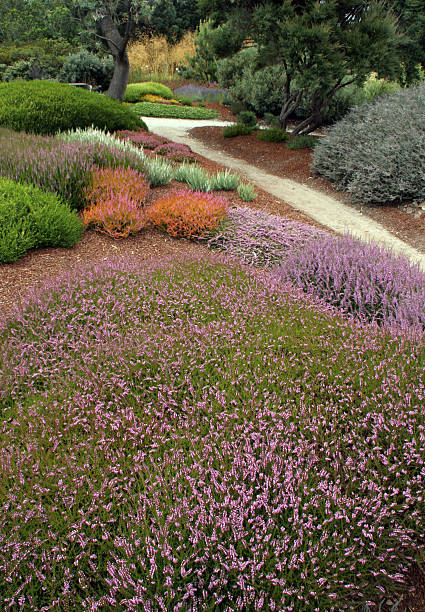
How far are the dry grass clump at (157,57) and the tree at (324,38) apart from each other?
20.7 meters

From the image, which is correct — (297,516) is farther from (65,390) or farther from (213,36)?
(213,36)

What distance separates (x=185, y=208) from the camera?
228 inches

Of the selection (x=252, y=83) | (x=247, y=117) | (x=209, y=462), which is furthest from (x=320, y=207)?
(x=252, y=83)

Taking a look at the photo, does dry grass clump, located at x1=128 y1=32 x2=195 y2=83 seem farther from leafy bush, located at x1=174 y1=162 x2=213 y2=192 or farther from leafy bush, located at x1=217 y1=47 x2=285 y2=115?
leafy bush, located at x1=174 y1=162 x2=213 y2=192

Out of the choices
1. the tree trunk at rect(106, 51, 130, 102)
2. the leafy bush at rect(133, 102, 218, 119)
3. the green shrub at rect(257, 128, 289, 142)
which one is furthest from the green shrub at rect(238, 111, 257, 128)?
the leafy bush at rect(133, 102, 218, 119)

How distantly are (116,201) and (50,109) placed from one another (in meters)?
5.01

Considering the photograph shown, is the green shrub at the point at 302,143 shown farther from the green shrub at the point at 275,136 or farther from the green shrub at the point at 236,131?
the green shrub at the point at 236,131

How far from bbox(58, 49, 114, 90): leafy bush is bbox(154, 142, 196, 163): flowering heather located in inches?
612

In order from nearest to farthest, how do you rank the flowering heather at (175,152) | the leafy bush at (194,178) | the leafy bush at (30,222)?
the leafy bush at (30,222) < the leafy bush at (194,178) < the flowering heather at (175,152)

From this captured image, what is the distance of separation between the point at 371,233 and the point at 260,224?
220cm

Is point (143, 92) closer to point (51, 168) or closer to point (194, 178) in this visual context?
point (194, 178)

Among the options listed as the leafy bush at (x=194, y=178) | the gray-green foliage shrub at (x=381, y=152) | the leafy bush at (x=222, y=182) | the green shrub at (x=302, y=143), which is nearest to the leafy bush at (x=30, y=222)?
the leafy bush at (x=194, y=178)

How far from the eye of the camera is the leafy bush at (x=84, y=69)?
22.9m

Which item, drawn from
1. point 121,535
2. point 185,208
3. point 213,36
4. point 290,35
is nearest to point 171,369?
point 121,535
